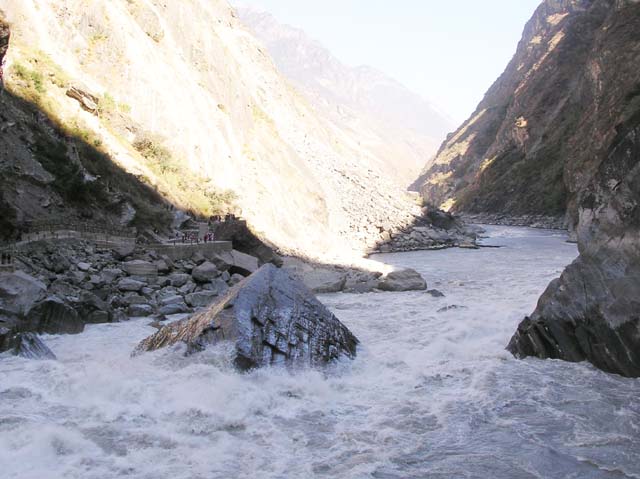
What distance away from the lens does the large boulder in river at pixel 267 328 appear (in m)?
7.72

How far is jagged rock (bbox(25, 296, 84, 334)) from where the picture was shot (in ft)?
31.4

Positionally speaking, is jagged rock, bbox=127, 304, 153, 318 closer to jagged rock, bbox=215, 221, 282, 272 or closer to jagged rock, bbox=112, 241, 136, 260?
jagged rock, bbox=112, 241, 136, 260

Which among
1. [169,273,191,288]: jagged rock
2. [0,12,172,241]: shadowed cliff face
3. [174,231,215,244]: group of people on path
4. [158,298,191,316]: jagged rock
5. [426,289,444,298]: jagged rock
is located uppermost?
[0,12,172,241]: shadowed cliff face

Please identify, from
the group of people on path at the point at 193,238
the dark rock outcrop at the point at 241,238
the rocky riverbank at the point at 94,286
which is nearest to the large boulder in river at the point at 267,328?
the rocky riverbank at the point at 94,286

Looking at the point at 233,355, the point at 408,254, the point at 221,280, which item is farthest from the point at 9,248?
the point at 408,254

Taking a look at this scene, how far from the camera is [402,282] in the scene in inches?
659

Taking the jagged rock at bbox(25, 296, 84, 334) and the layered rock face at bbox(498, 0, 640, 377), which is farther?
the jagged rock at bbox(25, 296, 84, 334)

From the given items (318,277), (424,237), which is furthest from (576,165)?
(318,277)

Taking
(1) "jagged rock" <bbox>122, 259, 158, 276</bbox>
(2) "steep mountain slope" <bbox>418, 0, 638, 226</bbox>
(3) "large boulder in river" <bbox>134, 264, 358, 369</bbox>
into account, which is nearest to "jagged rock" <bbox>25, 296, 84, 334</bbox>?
(3) "large boulder in river" <bbox>134, 264, 358, 369</bbox>

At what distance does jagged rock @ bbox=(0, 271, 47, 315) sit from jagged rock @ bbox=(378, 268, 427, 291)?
9640mm

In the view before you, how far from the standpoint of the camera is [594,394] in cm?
698

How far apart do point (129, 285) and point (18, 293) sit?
3.67 m

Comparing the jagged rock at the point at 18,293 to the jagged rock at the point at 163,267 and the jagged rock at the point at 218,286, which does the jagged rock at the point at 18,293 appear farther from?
the jagged rock at the point at 218,286

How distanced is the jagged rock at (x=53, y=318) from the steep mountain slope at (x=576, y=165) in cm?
771
